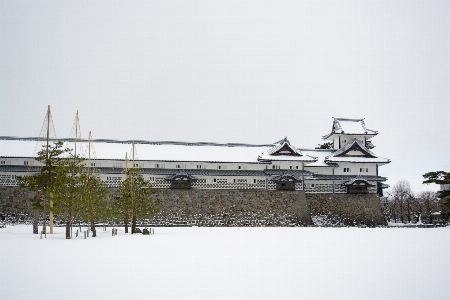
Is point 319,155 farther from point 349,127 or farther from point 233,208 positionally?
point 233,208

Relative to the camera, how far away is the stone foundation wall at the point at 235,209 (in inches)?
1766

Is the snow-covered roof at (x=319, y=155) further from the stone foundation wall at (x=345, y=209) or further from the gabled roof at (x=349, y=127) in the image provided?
the stone foundation wall at (x=345, y=209)

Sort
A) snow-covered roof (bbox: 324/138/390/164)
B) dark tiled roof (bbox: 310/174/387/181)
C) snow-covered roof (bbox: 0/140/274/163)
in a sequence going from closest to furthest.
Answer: snow-covered roof (bbox: 0/140/274/163), dark tiled roof (bbox: 310/174/387/181), snow-covered roof (bbox: 324/138/390/164)

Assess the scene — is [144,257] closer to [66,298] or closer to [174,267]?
[174,267]

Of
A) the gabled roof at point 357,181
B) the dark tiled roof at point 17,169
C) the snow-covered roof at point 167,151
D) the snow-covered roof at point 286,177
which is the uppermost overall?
the snow-covered roof at point 167,151

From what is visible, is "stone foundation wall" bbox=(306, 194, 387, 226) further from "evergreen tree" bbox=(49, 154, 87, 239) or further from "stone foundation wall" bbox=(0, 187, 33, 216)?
"stone foundation wall" bbox=(0, 187, 33, 216)

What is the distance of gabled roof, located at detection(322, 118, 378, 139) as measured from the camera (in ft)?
183

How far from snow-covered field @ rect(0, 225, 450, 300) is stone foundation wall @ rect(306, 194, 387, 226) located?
29539 millimetres

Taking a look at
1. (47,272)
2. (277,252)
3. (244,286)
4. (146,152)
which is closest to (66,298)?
(47,272)

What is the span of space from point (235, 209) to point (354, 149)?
55.4 ft

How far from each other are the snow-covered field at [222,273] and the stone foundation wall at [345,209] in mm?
29539

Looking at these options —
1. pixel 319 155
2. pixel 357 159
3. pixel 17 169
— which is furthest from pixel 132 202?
pixel 357 159

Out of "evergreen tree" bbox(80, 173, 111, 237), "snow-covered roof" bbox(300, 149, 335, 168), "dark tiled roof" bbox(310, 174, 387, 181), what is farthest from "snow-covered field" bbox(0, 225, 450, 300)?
"snow-covered roof" bbox(300, 149, 335, 168)

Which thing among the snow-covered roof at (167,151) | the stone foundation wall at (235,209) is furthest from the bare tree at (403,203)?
the snow-covered roof at (167,151)
